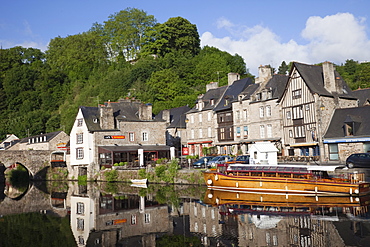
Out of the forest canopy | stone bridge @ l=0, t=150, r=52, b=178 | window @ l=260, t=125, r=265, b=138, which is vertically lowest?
stone bridge @ l=0, t=150, r=52, b=178

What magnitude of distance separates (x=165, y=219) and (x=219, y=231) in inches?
152

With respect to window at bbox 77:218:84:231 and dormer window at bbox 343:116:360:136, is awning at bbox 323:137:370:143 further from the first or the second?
window at bbox 77:218:84:231

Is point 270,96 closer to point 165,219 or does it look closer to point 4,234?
point 165,219

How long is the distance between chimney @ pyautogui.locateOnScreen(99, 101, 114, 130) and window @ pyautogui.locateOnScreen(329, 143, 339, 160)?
2001 centimetres

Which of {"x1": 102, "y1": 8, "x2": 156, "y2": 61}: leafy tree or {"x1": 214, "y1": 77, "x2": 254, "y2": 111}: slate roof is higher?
{"x1": 102, "y1": 8, "x2": 156, "y2": 61}: leafy tree

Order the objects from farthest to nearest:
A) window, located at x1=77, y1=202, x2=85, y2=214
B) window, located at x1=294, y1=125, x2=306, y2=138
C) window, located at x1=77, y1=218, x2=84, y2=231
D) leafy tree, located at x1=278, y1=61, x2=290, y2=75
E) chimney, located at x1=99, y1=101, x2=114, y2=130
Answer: leafy tree, located at x1=278, y1=61, x2=290, y2=75, chimney, located at x1=99, y1=101, x2=114, y2=130, window, located at x1=294, y1=125, x2=306, y2=138, window, located at x1=77, y1=202, x2=85, y2=214, window, located at x1=77, y1=218, x2=84, y2=231

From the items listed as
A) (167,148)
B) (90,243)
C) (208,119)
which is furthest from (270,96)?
(90,243)

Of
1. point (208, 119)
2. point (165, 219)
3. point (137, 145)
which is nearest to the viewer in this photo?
point (165, 219)

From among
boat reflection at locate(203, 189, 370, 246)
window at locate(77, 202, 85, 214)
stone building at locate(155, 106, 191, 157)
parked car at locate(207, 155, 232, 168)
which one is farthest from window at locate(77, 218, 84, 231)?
stone building at locate(155, 106, 191, 157)

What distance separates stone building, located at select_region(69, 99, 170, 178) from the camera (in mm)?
38000

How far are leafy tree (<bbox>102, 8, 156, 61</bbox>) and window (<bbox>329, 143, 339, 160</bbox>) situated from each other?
164 ft

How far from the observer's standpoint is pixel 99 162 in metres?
38.0

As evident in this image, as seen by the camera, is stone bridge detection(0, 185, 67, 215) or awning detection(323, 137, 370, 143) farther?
awning detection(323, 137, 370, 143)

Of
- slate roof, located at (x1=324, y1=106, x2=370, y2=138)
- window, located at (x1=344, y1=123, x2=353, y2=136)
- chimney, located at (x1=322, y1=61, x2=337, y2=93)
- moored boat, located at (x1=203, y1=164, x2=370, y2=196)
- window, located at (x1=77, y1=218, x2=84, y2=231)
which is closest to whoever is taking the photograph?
window, located at (x1=77, y1=218, x2=84, y2=231)
